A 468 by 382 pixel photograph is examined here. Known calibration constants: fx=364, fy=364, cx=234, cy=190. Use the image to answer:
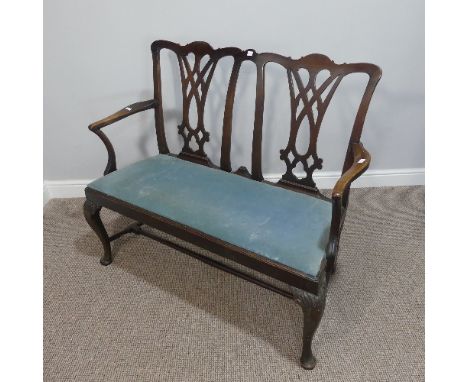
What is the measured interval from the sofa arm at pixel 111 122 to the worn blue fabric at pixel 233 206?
11cm

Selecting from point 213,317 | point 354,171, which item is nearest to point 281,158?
point 354,171

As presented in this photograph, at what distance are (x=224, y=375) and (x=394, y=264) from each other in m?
1.06

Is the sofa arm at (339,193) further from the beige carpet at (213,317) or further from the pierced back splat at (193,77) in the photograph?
the pierced back splat at (193,77)

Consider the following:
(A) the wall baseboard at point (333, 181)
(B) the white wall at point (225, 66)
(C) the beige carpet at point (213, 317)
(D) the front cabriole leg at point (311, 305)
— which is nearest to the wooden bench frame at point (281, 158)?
(D) the front cabriole leg at point (311, 305)

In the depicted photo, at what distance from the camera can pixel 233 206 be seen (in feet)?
4.94

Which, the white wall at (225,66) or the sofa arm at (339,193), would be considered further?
the white wall at (225,66)

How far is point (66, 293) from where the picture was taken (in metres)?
1.76

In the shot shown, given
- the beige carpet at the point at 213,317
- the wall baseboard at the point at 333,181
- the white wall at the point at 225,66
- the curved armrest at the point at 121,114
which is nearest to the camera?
the beige carpet at the point at 213,317

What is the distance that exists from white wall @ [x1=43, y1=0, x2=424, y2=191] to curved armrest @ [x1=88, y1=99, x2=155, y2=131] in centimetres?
29

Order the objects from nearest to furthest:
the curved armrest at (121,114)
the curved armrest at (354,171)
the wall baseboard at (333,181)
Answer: the curved armrest at (354,171), the curved armrest at (121,114), the wall baseboard at (333,181)

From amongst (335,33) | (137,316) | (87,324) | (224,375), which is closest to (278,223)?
(224,375)

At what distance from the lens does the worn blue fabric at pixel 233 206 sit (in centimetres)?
130

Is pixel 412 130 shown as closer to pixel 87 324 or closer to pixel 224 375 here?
pixel 224 375

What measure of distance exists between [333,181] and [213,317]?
1.31m
